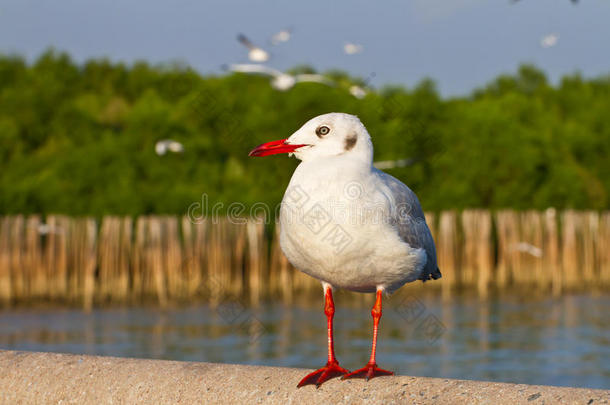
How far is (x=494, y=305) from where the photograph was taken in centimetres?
3200

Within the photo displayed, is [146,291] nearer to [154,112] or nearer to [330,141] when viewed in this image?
[154,112]

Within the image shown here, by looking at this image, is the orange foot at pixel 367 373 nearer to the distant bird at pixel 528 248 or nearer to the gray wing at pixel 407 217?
the gray wing at pixel 407 217

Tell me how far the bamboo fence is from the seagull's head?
23.3 meters

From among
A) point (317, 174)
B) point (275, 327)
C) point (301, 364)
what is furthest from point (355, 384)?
point (275, 327)

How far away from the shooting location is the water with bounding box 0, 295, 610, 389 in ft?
64.2

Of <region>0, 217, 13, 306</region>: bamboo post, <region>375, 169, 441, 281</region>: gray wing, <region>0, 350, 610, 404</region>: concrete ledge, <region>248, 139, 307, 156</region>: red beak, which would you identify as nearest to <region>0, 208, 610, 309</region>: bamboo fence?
<region>0, 217, 13, 306</region>: bamboo post

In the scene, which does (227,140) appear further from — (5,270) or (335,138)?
(335,138)

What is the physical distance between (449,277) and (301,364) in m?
14.1

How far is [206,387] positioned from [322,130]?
4.42ft

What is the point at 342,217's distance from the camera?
4242 millimetres

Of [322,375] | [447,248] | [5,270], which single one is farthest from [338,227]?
[447,248]

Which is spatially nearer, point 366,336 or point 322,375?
point 322,375

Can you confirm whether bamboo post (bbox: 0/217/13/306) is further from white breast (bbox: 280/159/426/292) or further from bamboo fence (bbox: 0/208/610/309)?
Answer: white breast (bbox: 280/159/426/292)

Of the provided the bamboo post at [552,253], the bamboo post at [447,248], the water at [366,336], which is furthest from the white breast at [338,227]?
the bamboo post at [552,253]
